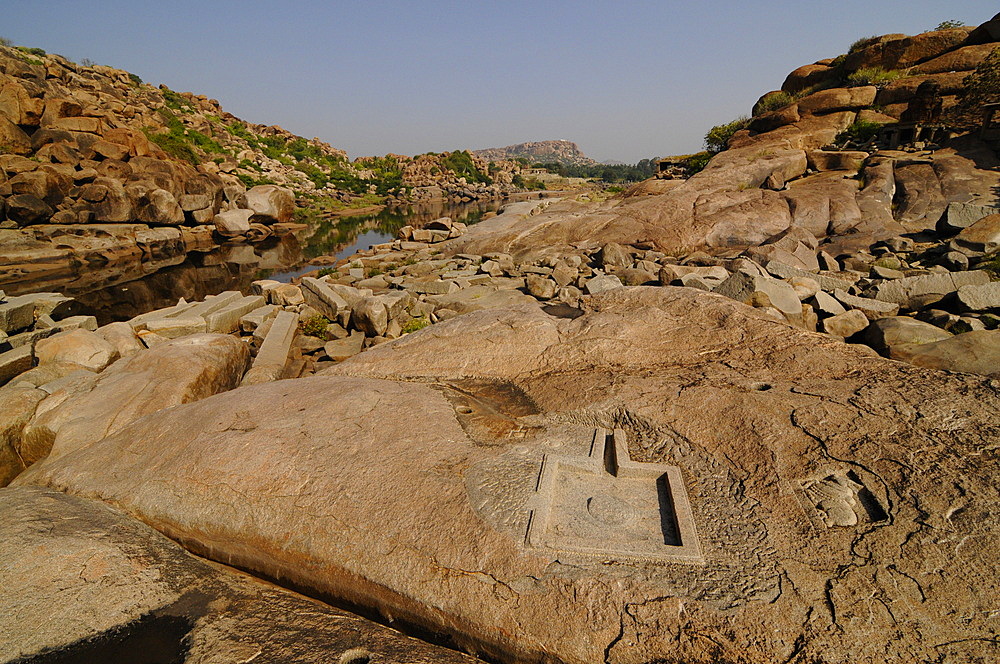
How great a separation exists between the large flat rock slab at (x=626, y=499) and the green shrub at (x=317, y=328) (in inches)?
185

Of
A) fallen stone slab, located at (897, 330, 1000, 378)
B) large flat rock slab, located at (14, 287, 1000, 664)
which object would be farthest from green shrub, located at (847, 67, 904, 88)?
large flat rock slab, located at (14, 287, 1000, 664)

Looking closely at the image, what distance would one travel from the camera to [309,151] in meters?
63.4

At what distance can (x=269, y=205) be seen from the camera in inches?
1157

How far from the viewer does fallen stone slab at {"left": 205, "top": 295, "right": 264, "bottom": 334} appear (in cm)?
903

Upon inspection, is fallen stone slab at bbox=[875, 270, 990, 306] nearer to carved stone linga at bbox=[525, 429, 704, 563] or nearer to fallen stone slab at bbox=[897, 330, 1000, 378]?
fallen stone slab at bbox=[897, 330, 1000, 378]

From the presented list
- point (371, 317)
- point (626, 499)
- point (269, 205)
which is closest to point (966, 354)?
point (626, 499)

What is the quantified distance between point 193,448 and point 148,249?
23.4 metres

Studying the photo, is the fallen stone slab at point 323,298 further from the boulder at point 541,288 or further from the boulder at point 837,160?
the boulder at point 837,160

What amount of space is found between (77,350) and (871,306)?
11.6 m

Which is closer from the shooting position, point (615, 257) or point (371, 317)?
point (371, 317)

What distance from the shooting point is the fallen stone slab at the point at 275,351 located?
6.53 m

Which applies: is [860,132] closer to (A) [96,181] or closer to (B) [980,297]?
(B) [980,297]

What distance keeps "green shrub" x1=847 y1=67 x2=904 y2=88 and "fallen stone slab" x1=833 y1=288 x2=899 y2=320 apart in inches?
666

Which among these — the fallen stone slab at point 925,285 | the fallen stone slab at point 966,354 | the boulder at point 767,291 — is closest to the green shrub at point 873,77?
the fallen stone slab at point 925,285
